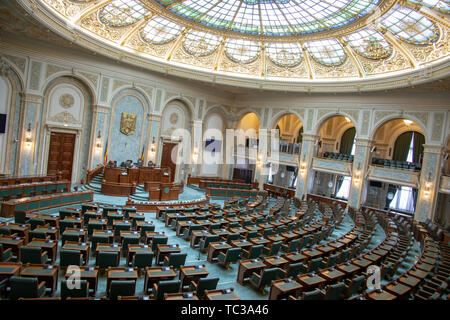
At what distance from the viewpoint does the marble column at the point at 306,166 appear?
24.0 meters

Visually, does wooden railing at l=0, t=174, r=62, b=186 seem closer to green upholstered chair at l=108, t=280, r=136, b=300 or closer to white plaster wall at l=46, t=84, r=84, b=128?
white plaster wall at l=46, t=84, r=84, b=128

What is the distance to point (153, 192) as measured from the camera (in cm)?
1698

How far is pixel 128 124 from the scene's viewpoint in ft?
71.4

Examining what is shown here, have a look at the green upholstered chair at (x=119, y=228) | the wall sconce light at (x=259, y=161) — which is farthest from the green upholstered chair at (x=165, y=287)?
the wall sconce light at (x=259, y=161)

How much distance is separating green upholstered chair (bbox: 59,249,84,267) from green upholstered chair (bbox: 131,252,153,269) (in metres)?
1.31

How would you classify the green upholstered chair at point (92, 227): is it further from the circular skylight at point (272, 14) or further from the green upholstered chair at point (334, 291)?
the circular skylight at point (272, 14)

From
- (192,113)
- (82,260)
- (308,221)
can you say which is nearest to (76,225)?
(82,260)

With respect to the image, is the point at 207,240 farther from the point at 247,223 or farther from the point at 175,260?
the point at 247,223

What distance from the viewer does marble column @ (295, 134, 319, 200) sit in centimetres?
2398

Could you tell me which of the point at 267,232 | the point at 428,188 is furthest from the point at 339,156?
the point at 267,232

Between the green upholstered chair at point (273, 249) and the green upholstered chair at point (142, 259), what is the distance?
433 cm

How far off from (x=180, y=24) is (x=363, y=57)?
40.3 feet

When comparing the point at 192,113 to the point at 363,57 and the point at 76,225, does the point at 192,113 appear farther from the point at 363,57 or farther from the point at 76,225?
the point at 76,225

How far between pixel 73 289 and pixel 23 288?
2.74ft
